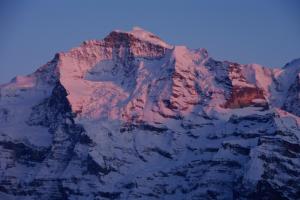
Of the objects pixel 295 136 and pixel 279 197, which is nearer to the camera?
pixel 279 197

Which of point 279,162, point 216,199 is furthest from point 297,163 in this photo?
point 216,199

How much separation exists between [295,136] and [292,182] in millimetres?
13659

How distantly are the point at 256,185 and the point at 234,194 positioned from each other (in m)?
7.25

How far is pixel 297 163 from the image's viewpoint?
191 meters

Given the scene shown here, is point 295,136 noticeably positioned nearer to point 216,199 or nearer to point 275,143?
point 275,143

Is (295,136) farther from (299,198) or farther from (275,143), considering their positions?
(299,198)

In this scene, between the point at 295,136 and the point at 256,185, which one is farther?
the point at 295,136

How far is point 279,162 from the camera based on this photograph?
19100 cm

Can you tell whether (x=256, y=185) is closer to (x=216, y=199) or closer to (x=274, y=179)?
(x=274, y=179)

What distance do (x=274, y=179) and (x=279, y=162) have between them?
5.21 metres

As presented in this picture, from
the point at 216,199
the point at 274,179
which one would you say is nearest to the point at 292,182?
the point at 274,179

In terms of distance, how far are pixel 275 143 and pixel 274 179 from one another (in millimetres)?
11033

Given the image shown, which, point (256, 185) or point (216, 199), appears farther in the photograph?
point (216, 199)

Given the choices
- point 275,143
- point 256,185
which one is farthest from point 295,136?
point 256,185
